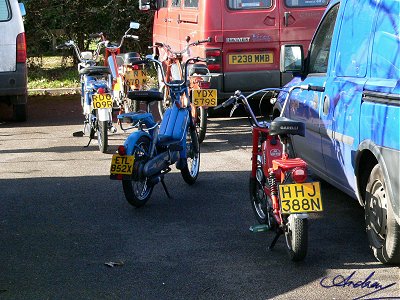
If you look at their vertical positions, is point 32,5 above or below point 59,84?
above

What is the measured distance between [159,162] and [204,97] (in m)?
1.96

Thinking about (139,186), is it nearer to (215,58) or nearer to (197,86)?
(197,86)

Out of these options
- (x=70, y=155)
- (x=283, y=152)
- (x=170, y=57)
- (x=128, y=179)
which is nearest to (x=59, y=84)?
(x=170, y=57)

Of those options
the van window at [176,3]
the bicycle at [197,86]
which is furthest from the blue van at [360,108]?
the van window at [176,3]

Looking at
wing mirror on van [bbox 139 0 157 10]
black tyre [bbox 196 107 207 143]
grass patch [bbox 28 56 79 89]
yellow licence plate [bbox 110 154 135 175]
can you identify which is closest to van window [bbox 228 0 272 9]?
black tyre [bbox 196 107 207 143]

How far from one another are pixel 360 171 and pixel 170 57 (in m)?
6.76

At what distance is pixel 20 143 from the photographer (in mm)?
12258

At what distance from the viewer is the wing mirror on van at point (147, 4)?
16.7m

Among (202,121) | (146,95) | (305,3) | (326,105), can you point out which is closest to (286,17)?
(305,3)

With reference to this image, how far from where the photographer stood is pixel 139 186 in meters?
8.14

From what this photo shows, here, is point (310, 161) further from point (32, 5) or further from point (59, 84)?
point (32, 5)

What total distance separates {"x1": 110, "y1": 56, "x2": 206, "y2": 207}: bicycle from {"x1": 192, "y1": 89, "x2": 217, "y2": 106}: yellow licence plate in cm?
63

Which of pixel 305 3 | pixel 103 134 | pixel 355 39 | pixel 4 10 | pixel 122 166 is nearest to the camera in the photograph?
pixel 355 39

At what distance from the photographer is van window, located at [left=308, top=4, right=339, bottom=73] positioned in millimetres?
7508
